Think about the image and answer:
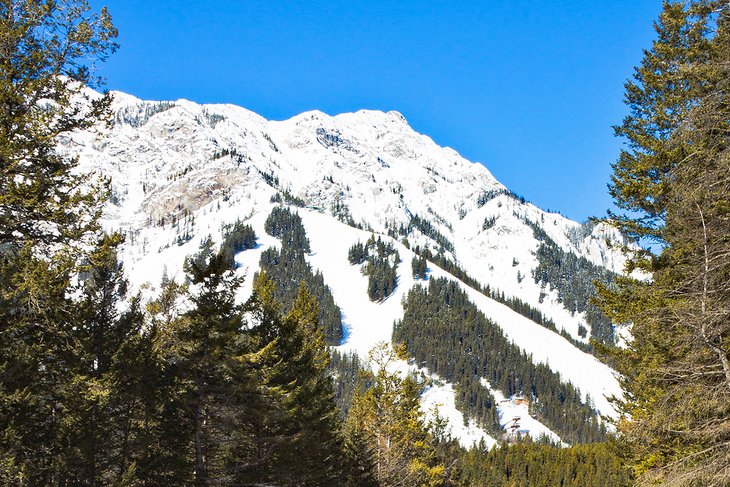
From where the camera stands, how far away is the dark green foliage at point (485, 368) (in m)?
160

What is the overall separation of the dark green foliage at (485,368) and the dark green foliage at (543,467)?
5401 centimetres

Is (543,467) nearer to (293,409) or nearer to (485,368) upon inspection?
(293,409)

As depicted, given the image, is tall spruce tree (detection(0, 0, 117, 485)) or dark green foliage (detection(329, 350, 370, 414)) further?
dark green foliage (detection(329, 350, 370, 414))

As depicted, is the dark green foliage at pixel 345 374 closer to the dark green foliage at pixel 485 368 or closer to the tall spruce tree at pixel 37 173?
the dark green foliage at pixel 485 368

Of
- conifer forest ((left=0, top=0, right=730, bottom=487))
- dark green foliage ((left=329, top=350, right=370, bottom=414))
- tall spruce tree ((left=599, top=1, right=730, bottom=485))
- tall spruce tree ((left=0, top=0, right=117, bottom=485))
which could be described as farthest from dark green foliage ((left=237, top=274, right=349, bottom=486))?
dark green foliage ((left=329, top=350, right=370, bottom=414))

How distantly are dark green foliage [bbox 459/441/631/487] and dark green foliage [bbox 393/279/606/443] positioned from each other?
54.0m

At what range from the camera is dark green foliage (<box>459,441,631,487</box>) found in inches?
3137

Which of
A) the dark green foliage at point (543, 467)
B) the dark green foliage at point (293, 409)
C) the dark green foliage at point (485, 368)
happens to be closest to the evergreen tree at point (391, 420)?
the dark green foliage at point (293, 409)

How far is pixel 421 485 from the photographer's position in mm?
29969

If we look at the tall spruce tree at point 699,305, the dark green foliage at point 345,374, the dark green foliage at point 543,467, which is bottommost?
the dark green foliage at point 543,467

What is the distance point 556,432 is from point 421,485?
5803 inches

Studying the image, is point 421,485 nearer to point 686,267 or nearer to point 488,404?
point 686,267

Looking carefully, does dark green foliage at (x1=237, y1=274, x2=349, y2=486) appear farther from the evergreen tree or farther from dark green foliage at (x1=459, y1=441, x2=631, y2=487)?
dark green foliage at (x1=459, y1=441, x2=631, y2=487)

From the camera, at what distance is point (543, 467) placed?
296ft
